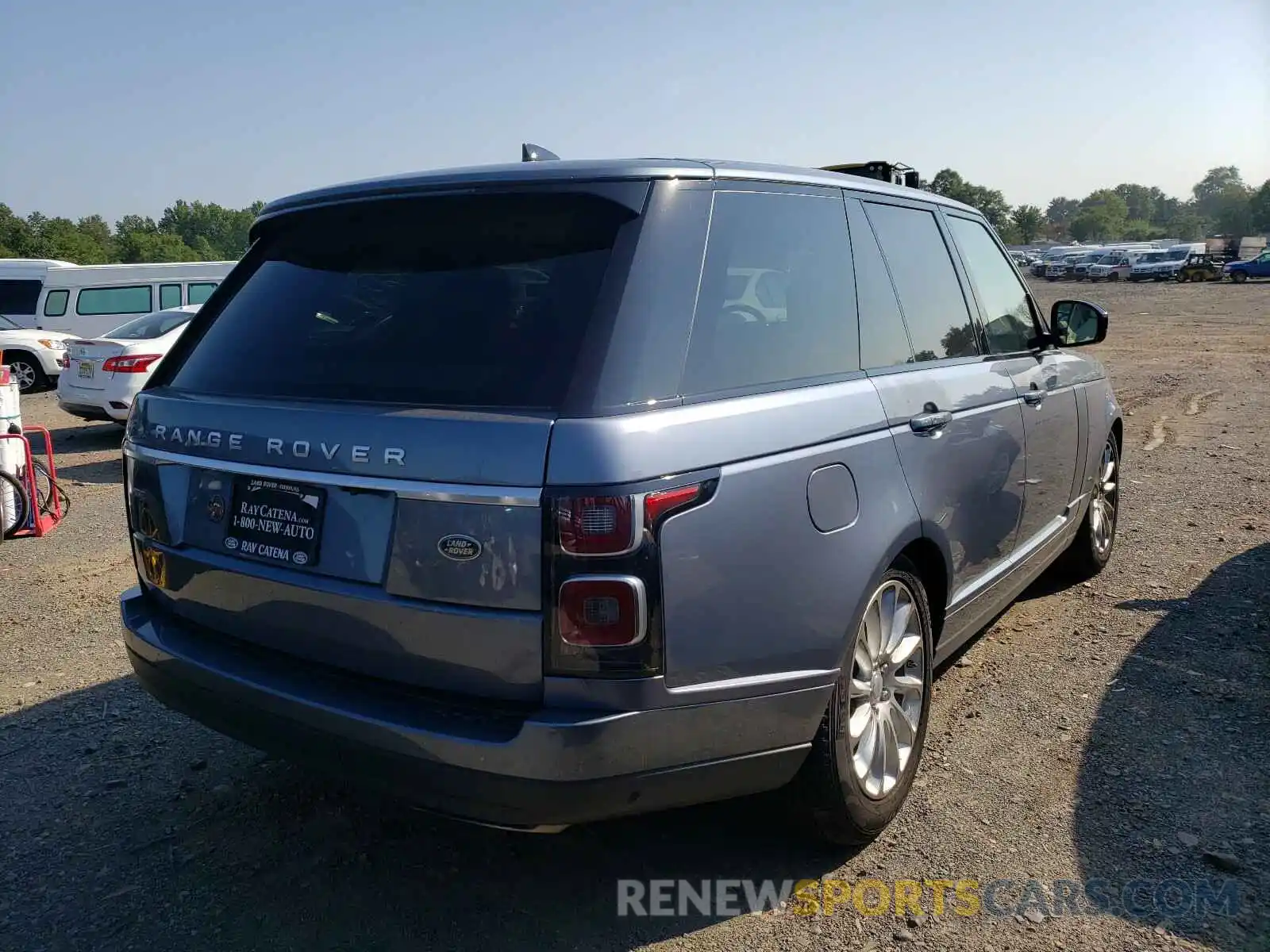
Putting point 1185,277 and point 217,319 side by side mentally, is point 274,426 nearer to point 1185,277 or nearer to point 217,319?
point 217,319

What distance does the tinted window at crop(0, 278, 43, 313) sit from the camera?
835 inches

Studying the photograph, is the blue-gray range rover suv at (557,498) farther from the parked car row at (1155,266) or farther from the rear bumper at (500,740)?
the parked car row at (1155,266)

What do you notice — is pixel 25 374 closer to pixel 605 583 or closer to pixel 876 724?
pixel 876 724

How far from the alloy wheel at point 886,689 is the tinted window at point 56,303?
1985cm

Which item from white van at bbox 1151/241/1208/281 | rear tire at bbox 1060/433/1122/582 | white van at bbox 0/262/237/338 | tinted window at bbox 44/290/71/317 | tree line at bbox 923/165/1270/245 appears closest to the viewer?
rear tire at bbox 1060/433/1122/582

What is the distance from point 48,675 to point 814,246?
12.4 ft

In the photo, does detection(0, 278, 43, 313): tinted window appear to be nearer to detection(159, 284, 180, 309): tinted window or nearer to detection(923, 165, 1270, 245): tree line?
detection(159, 284, 180, 309): tinted window

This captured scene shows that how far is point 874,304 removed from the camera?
10.6 feet

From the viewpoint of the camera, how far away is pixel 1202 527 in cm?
649

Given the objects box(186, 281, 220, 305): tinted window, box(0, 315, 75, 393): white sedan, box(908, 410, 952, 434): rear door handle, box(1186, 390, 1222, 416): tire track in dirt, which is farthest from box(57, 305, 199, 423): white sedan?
box(1186, 390, 1222, 416): tire track in dirt

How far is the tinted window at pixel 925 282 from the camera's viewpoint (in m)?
3.44

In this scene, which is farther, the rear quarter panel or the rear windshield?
the rear windshield

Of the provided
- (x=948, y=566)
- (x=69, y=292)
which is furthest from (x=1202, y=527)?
(x=69, y=292)

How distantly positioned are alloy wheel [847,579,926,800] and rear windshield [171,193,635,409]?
1.20 m
